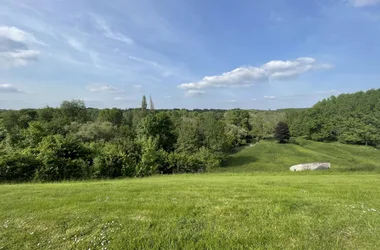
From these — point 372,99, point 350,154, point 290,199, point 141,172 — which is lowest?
point 350,154

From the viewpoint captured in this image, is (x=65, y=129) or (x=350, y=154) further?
(x=350, y=154)

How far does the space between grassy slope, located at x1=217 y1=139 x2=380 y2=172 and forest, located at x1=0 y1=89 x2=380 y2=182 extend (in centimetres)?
425

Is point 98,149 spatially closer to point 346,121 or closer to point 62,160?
point 62,160

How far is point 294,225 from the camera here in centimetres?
333

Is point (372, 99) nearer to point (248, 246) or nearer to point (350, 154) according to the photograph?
point (350, 154)

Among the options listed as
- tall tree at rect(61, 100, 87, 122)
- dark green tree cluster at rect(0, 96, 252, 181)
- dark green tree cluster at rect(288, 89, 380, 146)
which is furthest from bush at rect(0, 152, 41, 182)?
dark green tree cluster at rect(288, 89, 380, 146)

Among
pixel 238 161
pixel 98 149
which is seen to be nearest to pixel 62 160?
pixel 98 149

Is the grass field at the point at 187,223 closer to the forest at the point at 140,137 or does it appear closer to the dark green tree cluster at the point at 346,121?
the forest at the point at 140,137

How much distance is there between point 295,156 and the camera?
45906 millimetres

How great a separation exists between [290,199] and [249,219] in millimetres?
1722

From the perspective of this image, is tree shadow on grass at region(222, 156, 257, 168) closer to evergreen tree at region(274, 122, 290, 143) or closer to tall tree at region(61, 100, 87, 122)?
evergreen tree at region(274, 122, 290, 143)

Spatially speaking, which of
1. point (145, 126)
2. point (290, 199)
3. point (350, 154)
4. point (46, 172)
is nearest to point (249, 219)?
point (290, 199)

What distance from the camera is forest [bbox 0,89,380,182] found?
1584 cm

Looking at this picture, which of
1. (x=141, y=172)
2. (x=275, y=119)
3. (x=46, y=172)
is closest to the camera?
(x=46, y=172)
